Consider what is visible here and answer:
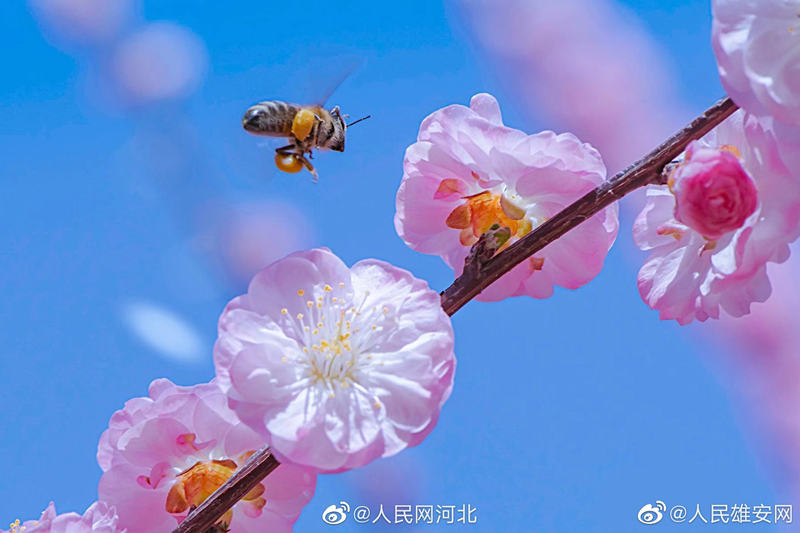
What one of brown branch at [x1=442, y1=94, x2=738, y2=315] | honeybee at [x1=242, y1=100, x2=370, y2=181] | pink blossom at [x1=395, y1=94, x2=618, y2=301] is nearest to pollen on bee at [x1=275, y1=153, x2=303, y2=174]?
honeybee at [x1=242, y1=100, x2=370, y2=181]

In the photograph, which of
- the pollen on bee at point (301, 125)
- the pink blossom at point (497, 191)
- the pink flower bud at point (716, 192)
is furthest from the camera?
the pollen on bee at point (301, 125)

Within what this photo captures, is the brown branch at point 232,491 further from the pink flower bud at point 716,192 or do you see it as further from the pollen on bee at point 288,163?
the pink flower bud at point 716,192

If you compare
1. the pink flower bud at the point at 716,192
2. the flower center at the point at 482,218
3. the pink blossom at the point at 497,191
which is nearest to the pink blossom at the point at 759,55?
the pink flower bud at the point at 716,192

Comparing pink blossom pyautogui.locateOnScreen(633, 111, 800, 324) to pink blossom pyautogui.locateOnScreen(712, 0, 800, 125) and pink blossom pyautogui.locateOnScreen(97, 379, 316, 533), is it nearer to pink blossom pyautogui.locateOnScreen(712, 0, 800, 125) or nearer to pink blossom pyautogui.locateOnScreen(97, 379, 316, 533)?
pink blossom pyautogui.locateOnScreen(712, 0, 800, 125)

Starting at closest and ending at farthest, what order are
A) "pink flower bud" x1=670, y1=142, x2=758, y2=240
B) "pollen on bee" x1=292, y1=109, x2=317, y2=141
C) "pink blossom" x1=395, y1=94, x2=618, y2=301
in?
1. "pink flower bud" x1=670, y1=142, x2=758, y2=240
2. "pink blossom" x1=395, y1=94, x2=618, y2=301
3. "pollen on bee" x1=292, y1=109, x2=317, y2=141

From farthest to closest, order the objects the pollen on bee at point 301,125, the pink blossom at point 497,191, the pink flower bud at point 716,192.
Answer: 1. the pollen on bee at point 301,125
2. the pink blossom at point 497,191
3. the pink flower bud at point 716,192
